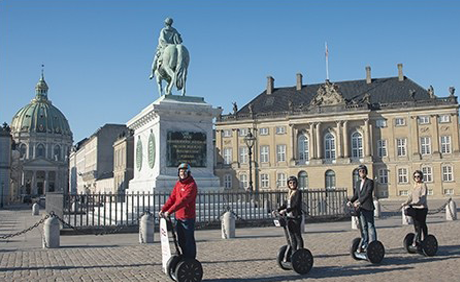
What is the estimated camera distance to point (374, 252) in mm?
9484

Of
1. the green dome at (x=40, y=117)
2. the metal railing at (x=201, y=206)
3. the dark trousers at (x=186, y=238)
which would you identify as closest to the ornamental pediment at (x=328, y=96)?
the metal railing at (x=201, y=206)

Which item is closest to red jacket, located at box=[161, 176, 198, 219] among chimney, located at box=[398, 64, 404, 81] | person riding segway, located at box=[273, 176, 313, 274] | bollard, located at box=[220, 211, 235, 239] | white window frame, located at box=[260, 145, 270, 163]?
person riding segway, located at box=[273, 176, 313, 274]

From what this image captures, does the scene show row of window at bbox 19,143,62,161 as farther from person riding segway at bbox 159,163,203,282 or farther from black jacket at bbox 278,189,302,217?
person riding segway at bbox 159,163,203,282

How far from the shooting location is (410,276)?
8.23 m

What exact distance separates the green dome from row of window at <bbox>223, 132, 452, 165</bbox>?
115789 mm

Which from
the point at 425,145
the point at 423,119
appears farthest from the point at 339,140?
the point at 423,119

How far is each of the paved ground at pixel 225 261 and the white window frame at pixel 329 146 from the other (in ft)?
165

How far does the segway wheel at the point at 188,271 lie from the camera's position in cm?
743

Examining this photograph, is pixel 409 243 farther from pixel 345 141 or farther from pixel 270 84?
pixel 270 84

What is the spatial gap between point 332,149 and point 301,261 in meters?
58.5

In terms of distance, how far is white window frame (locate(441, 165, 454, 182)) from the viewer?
59.0m

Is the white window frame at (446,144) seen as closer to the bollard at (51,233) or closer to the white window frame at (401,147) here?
the white window frame at (401,147)

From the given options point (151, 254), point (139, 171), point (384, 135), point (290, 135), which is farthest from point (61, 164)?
point (151, 254)

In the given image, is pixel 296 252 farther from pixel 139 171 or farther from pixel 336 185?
pixel 336 185
